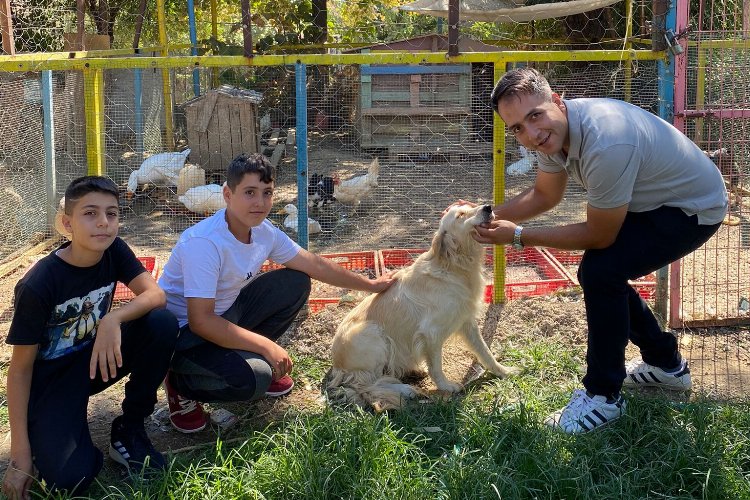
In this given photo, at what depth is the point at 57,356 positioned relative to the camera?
10.0ft

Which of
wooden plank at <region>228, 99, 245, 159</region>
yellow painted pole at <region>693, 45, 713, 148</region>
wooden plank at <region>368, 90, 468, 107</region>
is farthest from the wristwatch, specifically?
wooden plank at <region>228, 99, 245, 159</region>

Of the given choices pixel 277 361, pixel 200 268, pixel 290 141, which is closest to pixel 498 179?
pixel 277 361

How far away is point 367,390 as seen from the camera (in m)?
3.77

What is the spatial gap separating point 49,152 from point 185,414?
12.7 ft

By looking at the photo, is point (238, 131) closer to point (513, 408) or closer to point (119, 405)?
point (119, 405)

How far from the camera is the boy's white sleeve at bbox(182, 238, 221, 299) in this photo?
326 centimetres

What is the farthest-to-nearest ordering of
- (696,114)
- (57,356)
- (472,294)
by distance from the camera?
(696,114), (472,294), (57,356)

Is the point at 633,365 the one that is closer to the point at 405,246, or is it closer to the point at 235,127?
the point at 405,246

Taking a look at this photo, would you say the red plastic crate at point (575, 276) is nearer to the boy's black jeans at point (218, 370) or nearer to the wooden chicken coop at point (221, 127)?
the boy's black jeans at point (218, 370)

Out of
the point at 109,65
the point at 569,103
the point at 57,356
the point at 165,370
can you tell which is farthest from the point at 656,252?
the point at 109,65

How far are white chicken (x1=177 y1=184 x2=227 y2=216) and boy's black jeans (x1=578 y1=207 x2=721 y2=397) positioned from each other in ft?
13.4

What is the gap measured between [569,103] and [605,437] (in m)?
1.49

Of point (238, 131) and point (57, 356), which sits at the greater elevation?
point (238, 131)

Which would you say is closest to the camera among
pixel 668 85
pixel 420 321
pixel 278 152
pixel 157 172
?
pixel 420 321
